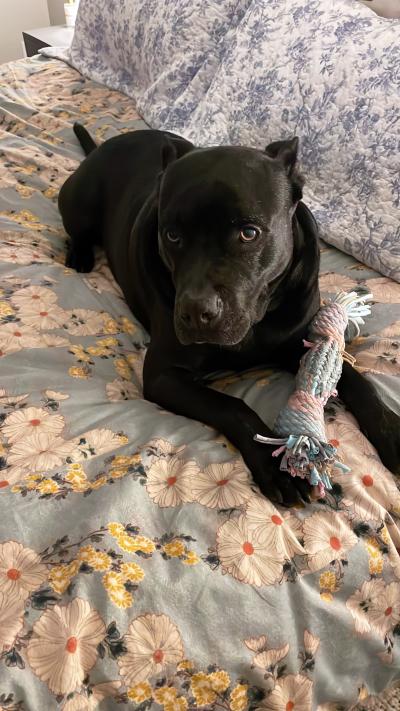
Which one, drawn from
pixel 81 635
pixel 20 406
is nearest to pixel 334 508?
pixel 81 635

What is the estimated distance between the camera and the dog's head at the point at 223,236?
1.01 metres

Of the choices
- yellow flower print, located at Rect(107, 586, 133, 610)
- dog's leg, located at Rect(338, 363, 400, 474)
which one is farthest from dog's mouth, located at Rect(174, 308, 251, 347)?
yellow flower print, located at Rect(107, 586, 133, 610)

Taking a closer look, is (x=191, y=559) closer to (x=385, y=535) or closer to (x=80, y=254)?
(x=385, y=535)

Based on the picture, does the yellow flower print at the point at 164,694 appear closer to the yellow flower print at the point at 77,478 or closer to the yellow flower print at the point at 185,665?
the yellow flower print at the point at 185,665

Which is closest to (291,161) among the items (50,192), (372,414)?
(372,414)

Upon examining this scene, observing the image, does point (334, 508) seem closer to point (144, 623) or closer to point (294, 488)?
point (294, 488)

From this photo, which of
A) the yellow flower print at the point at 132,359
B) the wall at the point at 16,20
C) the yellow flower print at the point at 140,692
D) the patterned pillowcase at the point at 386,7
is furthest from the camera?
the wall at the point at 16,20

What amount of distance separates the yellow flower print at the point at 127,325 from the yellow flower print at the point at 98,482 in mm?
578

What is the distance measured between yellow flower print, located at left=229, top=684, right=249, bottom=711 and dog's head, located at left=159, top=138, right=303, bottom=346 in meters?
0.52

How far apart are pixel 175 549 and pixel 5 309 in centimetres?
77

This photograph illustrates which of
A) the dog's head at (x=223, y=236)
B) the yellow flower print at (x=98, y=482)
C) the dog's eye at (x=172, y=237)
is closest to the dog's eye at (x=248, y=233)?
the dog's head at (x=223, y=236)

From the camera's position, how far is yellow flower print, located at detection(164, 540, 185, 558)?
0.82 metres

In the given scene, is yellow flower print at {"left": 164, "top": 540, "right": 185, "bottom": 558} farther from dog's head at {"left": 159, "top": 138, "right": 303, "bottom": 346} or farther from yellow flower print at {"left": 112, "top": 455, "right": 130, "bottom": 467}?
dog's head at {"left": 159, "top": 138, "right": 303, "bottom": 346}

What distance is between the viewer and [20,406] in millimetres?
1091
